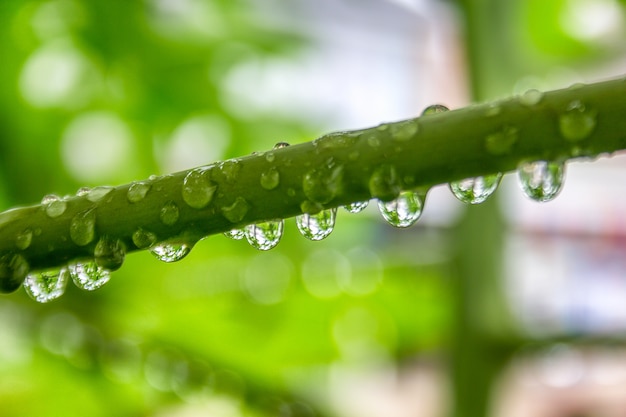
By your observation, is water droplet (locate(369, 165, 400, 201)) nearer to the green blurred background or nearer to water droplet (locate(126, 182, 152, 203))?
water droplet (locate(126, 182, 152, 203))

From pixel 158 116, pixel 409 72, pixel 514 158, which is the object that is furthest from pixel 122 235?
pixel 409 72

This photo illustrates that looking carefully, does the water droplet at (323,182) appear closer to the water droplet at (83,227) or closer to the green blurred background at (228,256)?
the water droplet at (83,227)

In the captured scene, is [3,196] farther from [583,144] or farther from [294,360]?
[583,144]

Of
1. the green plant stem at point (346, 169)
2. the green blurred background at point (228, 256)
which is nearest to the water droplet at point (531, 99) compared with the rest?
the green plant stem at point (346, 169)

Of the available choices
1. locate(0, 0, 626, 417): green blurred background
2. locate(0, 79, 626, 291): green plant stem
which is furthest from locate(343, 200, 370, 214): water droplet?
locate(0, 0, 626, 417): green blurred background

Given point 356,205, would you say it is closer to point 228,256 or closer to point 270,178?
point 270,178

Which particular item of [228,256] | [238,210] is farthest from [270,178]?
[228,256]
